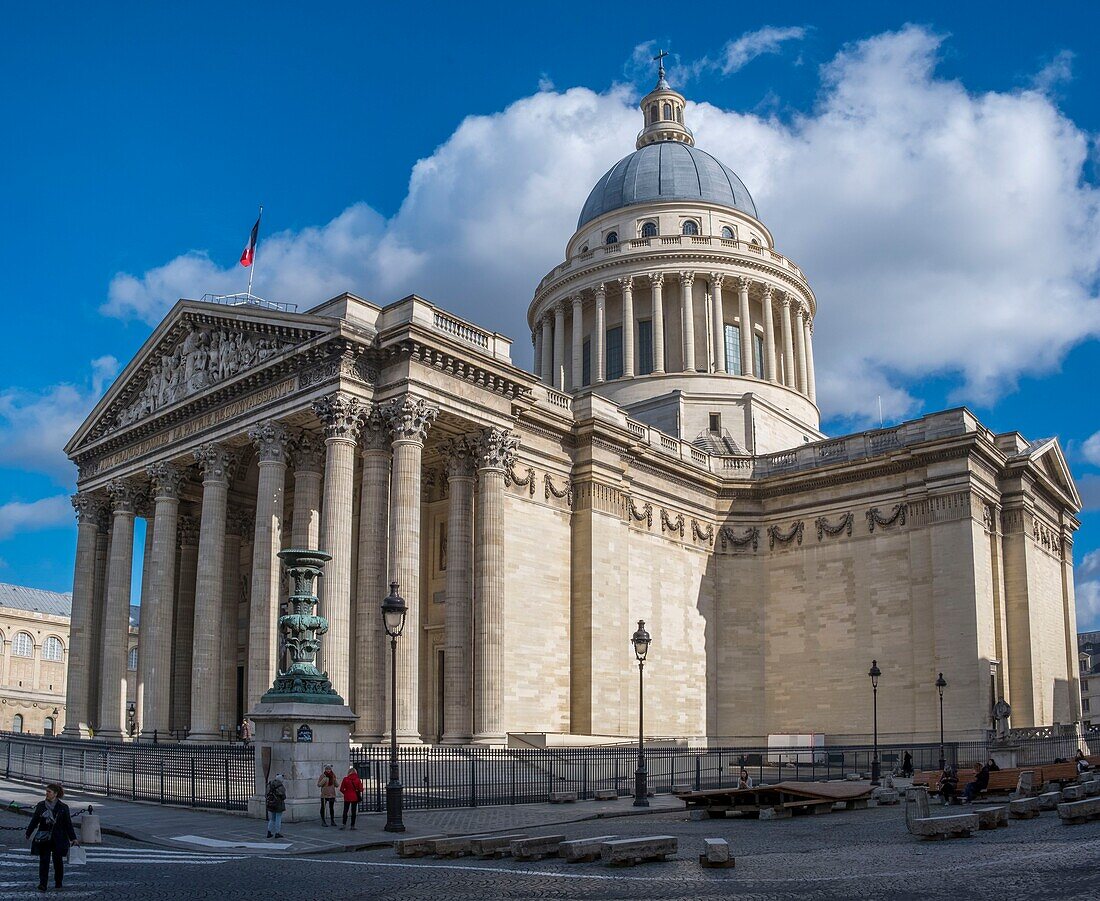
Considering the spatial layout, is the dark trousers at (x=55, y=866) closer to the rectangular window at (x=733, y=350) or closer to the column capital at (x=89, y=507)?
the column capital at (x=89, y=507)

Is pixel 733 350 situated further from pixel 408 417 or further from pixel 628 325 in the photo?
pixel 408 417

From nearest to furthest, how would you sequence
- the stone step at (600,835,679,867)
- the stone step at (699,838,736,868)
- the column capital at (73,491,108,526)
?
the stone step at (699,838,736,868) → the stone step at (600,835,679,867) → the column capital at (73,491,108,526)

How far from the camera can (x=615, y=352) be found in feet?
214

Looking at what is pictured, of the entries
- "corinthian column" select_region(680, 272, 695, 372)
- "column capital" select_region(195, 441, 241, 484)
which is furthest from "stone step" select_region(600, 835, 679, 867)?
"corinthian column" select_region(680, 272, 695, 372)

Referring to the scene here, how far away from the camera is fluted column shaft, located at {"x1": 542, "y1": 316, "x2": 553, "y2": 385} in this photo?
6725 centimetres

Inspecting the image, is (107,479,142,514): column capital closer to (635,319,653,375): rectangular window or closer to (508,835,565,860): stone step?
(635,319,653,375): rectangular window

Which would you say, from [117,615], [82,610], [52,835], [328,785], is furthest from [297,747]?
[82,610]

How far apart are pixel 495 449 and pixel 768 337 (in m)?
30.4

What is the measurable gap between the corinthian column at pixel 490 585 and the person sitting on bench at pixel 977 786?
14.8 metres

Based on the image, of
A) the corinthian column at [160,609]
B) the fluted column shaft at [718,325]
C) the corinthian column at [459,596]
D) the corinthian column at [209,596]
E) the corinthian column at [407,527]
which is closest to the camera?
the corinthian column at [407,527]

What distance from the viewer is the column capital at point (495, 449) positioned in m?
39.2

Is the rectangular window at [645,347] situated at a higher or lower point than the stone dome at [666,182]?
lower

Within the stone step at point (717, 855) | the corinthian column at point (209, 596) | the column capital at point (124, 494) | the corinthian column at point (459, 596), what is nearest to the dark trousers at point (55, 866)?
the stone step at point (717, 855)

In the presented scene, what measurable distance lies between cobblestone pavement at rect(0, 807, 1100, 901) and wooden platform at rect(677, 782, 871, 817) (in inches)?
243
